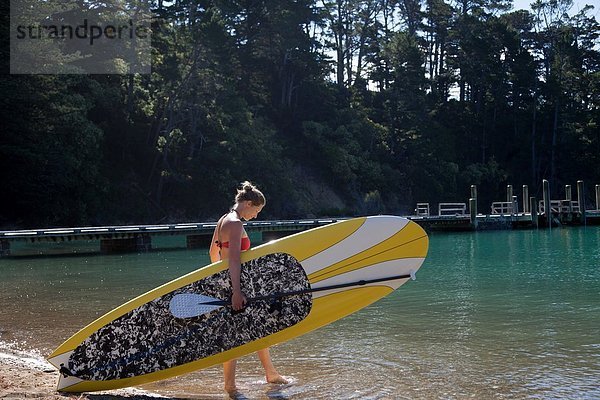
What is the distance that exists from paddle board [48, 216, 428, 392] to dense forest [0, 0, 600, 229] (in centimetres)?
2624

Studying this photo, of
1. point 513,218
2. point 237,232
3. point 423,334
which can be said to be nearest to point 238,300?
point 237,232

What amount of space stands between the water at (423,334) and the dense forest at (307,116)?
50.6 ft

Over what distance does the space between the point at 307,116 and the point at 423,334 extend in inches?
1558

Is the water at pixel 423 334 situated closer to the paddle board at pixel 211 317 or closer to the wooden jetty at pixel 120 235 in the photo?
the paddle board at pixel 211 317

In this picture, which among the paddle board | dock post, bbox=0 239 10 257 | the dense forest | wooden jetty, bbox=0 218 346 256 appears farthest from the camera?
the dense forest

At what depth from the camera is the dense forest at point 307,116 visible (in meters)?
31.7

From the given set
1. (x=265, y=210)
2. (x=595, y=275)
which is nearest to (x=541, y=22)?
(x=265, y=210)

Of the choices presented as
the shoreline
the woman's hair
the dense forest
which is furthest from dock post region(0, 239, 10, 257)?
the woman's hair

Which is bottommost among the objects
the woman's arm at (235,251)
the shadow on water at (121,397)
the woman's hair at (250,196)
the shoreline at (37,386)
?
the shadow on water at (121,397)

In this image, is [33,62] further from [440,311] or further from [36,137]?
[440,311]

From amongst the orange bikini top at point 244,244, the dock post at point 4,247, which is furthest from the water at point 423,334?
the dock post at point 4,247

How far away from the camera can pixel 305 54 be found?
4678 cm

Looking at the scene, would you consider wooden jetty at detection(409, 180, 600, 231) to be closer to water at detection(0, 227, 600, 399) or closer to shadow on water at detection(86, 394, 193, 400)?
water at detection(0, 227, 600, 399)

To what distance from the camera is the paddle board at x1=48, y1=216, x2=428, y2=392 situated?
540 cm
